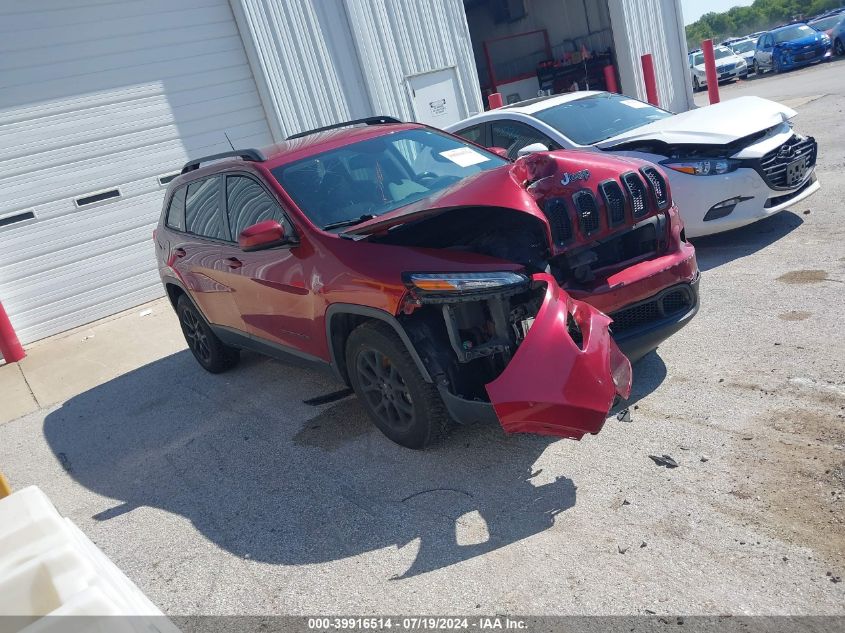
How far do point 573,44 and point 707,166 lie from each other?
15.0m

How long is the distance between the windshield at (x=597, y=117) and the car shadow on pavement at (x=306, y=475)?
10.4 ft

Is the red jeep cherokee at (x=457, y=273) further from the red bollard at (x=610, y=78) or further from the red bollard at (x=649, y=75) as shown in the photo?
the red bollard at (x=610, y=78)

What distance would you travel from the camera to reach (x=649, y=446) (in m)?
3.81

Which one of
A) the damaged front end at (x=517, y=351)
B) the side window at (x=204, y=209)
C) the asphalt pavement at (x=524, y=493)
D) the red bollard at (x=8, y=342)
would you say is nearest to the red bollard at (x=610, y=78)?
the asphalt pavement at (x=524, y=493)

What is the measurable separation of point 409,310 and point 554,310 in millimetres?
729

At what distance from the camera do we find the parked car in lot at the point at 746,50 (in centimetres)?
2772

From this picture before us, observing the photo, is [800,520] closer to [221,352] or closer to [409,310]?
[409,310]

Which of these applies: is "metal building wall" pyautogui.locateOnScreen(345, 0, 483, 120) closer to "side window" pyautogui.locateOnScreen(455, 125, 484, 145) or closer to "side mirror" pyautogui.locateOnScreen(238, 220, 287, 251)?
"side window" pyautogui.locateOnScreen(455, 125, 484, 145)

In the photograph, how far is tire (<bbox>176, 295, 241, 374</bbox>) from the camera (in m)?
6.52

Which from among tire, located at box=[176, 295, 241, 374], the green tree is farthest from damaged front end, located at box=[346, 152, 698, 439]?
the green tree

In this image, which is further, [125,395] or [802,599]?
[125,395]

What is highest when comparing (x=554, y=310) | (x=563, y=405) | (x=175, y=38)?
(x=175, y=38)

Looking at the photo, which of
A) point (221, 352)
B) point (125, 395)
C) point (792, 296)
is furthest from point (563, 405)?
point (125, 395)

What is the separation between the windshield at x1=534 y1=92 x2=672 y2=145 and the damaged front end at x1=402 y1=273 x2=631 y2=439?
3890 mm
